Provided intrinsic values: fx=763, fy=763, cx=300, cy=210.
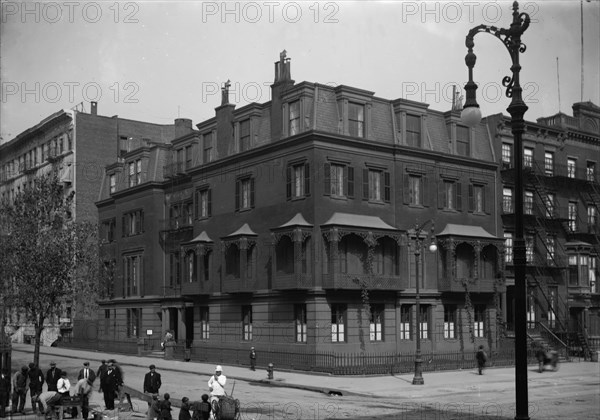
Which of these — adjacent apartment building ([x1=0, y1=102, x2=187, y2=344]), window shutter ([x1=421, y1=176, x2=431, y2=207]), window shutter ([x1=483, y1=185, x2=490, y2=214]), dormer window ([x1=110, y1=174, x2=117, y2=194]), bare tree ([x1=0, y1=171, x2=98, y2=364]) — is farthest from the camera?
adjacent apartment building ([x1=0, y1=102, x2=187, y2=344])

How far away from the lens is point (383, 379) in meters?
35.0

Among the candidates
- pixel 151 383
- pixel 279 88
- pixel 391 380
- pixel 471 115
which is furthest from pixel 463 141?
pixel 471 115

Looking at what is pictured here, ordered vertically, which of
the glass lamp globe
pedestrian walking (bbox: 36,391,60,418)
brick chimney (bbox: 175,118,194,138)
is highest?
brick chimney (bbox: 175,118,194,138)

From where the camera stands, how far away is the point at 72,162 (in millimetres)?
67625

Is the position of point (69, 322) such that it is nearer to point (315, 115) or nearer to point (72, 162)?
point (72, 162)

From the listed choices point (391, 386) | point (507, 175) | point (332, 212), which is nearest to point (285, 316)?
point (332, 212)

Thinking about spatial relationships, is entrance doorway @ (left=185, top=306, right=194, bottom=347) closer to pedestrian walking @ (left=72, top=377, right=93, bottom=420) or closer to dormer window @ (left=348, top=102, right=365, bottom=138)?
dormer window @ (left=348, top=102, right=365, bottom=138)

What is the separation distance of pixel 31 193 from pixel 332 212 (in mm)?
15205

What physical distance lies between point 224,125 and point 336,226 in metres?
12.7

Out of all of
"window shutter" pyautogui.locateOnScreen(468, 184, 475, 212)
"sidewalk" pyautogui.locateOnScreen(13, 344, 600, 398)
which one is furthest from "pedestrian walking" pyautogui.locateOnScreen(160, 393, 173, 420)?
"window shutter" pyautogui.locateOnScreen(468, 184, 475, 212)

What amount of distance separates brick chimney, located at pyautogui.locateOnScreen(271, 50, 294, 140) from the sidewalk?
1347 centimetres

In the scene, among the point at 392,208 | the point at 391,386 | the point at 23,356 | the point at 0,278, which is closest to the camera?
the point at 391,386

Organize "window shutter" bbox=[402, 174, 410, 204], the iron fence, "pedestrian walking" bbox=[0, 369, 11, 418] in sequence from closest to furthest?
"pedestrian walking" bbox=[0, 369, 11, 418]
the iron fence
"window shutter" bbox=[402, 174, 410, 204]

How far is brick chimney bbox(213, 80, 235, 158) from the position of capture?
47.7 m
